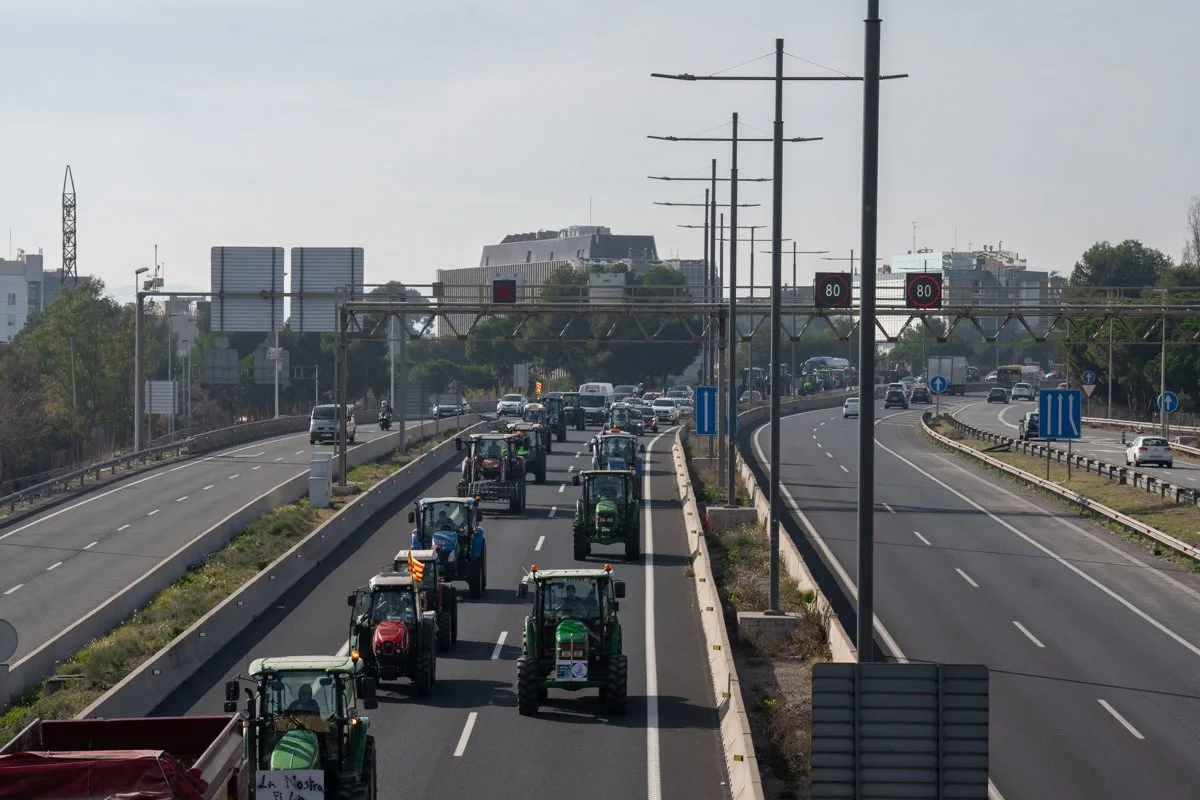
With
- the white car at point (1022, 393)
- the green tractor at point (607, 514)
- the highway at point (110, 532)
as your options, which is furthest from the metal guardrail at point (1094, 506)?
the white car at point (1022, 393)

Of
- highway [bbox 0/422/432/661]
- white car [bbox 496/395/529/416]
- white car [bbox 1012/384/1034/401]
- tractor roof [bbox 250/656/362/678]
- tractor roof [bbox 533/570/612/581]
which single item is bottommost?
highway [bbox 0/422/432/661]

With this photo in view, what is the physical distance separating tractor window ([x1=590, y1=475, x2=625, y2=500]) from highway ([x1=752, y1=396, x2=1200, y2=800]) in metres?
5.62

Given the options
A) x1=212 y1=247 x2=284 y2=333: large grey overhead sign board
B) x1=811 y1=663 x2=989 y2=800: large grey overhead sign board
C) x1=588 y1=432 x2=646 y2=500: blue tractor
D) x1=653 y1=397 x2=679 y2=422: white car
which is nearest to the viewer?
x1=811 y1=663 x2=989 y2=800: large grey overhead sign board

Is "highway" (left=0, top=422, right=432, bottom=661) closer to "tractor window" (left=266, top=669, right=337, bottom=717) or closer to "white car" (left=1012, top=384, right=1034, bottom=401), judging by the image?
"tractor window" (left=266, top=669, right=337, bottom=717)

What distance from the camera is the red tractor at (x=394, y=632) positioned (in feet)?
77.2

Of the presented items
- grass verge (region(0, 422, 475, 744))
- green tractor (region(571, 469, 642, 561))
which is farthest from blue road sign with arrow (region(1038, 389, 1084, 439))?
grass verge (region(0, 422, 475, 744))

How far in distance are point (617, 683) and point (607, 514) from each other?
15.8 metres

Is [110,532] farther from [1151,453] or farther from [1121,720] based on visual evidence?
[1151,453]

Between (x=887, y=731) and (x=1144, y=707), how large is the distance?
13.9 metres

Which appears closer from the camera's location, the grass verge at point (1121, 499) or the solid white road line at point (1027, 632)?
the solid white road line at point (1027, 632)

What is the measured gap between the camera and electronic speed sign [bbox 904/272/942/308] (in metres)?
48.0

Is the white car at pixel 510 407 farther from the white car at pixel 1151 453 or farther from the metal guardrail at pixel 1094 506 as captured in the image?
the white car at pixel 1151 453

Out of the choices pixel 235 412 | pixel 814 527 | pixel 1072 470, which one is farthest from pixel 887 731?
pixel 235 412

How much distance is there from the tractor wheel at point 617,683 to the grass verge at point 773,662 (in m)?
1.94
